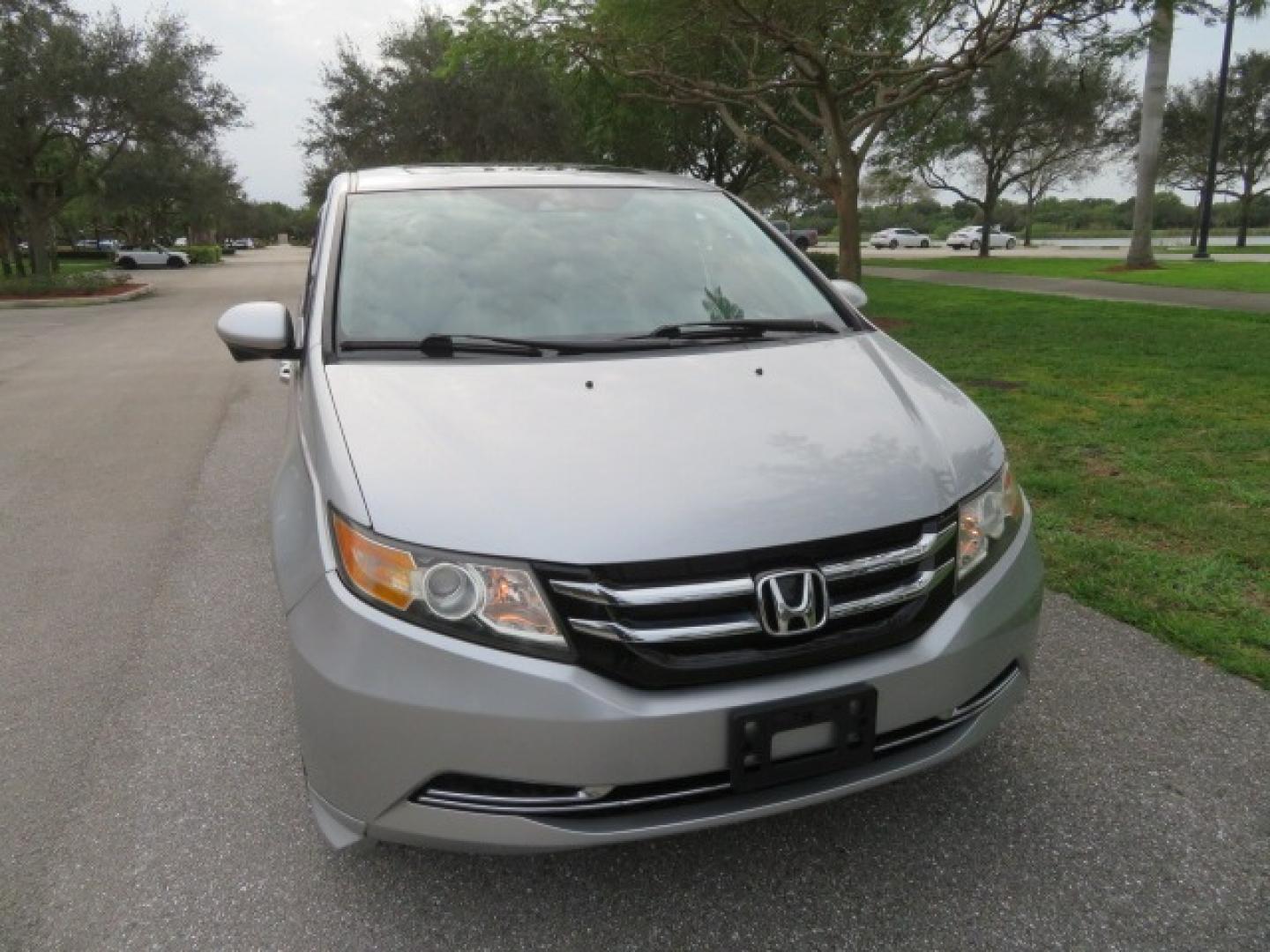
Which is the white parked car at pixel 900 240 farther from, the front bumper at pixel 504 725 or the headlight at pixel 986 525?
the front bumper at pixel 504 725

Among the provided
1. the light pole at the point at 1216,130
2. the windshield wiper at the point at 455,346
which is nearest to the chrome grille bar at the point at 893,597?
the windshield wiper at the point at 455,346

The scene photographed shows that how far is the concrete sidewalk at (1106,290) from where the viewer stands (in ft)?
47.9

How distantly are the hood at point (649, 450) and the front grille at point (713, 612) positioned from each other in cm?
3

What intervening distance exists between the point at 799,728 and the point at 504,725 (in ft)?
1.94

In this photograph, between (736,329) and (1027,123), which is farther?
(1027,123)

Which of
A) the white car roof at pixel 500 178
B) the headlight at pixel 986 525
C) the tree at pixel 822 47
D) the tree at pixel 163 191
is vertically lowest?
the headlight at pixel 986 525

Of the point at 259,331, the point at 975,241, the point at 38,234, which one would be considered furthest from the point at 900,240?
the point at 259,331

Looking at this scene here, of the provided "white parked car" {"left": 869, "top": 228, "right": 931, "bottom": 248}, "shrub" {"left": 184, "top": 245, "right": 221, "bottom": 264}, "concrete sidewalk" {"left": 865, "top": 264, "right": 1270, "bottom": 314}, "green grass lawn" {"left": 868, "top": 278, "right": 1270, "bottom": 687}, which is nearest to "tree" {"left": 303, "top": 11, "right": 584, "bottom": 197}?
"concrete sidewalk" {"left": 865, "top": 264, "right": 1270, "bottom": 314}

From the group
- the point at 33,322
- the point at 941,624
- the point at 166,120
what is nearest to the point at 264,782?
the point at 941,624

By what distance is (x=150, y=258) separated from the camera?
47.5m

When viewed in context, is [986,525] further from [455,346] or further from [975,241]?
[975,241]

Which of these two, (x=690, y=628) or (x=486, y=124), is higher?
(x=486, y=124)

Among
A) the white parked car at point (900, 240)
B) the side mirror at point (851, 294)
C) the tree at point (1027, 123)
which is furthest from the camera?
the white parked car at point (900, 240)

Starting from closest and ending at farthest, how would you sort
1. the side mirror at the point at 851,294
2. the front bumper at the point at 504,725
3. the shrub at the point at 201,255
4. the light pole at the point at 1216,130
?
the front bumper at the point at 504,725 → the side mirror at the point at 851,294 → the light pole at the point at 1216,130 → the shrub at the point at 201,255
